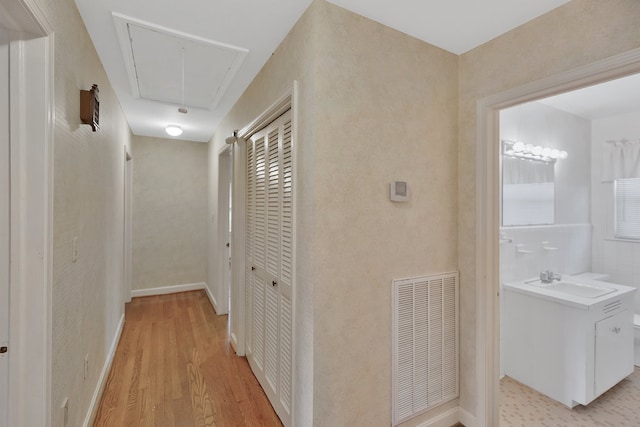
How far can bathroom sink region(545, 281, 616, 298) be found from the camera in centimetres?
242

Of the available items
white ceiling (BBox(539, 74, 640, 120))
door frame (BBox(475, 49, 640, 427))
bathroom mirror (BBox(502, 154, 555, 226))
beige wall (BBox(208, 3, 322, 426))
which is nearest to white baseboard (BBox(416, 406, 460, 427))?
door frame (BBox(475, 49, 640, 427))

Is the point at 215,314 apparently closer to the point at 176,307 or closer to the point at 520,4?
the point at 176,307

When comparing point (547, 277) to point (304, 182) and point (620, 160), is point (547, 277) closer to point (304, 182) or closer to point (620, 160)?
point (620, 160)

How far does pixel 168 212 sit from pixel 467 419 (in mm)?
4451

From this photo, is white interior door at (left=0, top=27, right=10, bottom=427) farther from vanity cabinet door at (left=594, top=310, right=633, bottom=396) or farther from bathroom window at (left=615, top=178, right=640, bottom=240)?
bathroom window at (left=615, top=178, right=640, bottom=240)

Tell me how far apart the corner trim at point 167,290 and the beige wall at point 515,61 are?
13.3ft

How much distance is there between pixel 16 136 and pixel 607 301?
3.55 meters

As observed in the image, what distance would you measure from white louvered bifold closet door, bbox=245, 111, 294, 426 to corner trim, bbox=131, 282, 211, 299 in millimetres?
2533

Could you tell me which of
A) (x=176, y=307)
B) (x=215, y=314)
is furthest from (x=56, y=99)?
(x=176, y=307)

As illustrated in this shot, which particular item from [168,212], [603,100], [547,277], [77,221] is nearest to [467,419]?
[547,277]

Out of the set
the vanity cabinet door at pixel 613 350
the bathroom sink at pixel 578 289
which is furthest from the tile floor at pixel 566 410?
the bathroom sink at pixel 578 289

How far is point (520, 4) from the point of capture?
145 centimetres

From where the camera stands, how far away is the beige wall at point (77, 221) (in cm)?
129

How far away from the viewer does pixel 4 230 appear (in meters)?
1.06
